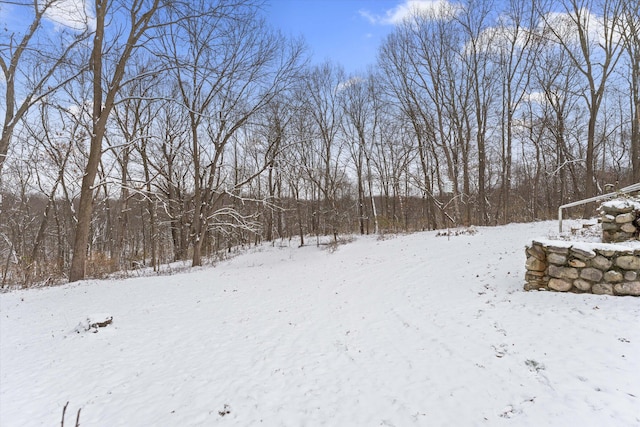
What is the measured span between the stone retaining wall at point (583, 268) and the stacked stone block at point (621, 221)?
1831 millimetres

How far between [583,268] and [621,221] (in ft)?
6.81

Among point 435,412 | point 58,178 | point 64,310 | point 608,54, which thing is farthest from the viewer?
point 58,178

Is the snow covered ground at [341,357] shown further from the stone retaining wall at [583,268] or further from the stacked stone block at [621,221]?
the stacked stone block at [621,221]

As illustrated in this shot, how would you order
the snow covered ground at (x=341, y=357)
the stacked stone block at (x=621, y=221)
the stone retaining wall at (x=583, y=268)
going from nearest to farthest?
the snow covered ground at (x=341, y=357) < the stone retaining wall at (x=583, y=268) < the stacked stone block at (x=621, y=221)

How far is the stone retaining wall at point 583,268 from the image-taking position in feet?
14.2

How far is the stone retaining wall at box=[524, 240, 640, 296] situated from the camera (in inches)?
171

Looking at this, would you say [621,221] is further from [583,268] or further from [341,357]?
[341,357]

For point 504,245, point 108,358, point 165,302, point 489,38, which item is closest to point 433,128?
point 489,38

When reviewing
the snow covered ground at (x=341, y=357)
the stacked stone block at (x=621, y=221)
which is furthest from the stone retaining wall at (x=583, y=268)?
the stacked stone block at (x=621, y=221)

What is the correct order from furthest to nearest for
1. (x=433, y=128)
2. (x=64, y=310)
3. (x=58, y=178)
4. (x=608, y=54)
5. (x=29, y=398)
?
(x=433, y=128)
(x=58, y=178)
(x=608, y=54)
(x=64, y=310)
(x=29, y=398)

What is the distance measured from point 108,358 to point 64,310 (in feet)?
11.1

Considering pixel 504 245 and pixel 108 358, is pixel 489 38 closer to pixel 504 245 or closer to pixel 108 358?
pixel 504 245

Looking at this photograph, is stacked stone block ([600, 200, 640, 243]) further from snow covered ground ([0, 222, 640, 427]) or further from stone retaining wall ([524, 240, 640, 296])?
stone retaining wall ([524, 240, 640, 296])

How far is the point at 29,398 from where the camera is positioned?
3791 millimetres
